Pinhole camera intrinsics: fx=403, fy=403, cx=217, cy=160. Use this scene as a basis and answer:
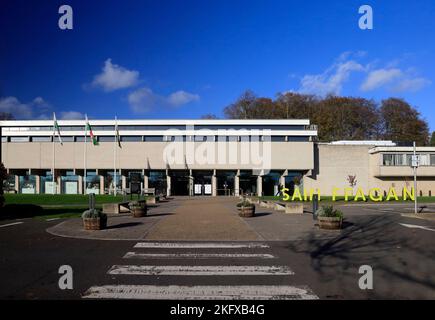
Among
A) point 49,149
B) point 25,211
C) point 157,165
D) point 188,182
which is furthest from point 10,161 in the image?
point 25,211

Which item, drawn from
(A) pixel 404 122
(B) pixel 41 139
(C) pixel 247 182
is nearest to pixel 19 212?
(C) pixel 247 182

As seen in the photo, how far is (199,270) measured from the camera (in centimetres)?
848

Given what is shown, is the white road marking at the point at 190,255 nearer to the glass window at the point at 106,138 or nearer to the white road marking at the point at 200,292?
the white road marking at the point at 200,292

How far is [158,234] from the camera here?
570 inches

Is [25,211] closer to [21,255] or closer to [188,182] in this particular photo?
[21,255]

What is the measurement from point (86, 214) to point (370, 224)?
11.9m

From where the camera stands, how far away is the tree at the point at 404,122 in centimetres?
8112

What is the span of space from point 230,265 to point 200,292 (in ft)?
7.62

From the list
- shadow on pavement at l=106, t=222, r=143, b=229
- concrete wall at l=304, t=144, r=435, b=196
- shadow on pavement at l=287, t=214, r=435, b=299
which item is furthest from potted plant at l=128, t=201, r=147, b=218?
concrete wall at l=304, t=144, r=435, b=196

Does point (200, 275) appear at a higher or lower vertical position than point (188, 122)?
lower

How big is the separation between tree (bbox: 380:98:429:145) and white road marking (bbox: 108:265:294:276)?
81.4 metres

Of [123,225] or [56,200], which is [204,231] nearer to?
[123,225]

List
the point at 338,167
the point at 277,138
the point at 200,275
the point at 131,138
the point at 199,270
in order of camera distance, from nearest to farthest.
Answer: the point at 200,275
the point at 199,270
the point at 338,167
the point at 277,138
the point at 131,138

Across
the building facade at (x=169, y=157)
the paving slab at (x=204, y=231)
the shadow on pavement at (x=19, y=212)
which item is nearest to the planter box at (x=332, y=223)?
the paving slab at (x=204, y=231)
